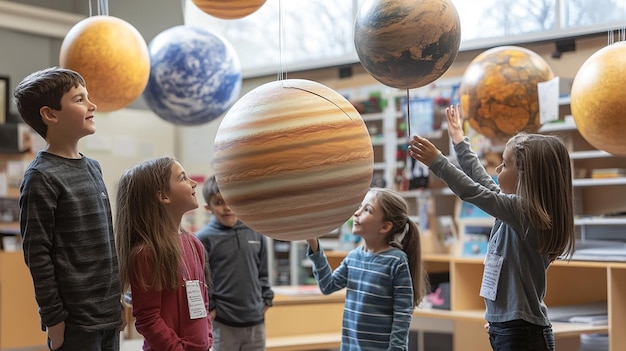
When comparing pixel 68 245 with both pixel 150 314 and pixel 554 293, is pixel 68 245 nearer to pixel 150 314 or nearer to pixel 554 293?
pixel 150 314

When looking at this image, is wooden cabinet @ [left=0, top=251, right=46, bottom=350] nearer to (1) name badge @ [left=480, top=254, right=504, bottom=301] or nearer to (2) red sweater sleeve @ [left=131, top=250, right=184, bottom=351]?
(2) red sweater sleeve @ [left=131, top=250, right=184, bottom=351]

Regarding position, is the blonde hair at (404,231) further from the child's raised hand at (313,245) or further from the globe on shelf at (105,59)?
the globe on shelf at (105,59)

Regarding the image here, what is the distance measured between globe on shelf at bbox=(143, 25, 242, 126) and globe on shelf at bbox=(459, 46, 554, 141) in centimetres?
142

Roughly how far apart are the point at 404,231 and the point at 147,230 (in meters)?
1.08

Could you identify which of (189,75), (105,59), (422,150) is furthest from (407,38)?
(189,75)

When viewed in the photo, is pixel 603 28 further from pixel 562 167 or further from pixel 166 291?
pixel 166 291

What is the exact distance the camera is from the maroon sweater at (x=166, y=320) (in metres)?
2.58

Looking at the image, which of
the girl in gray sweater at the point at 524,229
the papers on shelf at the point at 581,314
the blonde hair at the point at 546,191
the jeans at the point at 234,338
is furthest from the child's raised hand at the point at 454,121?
the papers on shelf at the point at 581,314

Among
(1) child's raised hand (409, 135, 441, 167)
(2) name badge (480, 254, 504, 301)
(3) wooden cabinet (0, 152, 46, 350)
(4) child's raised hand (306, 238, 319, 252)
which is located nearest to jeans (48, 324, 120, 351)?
(4) child's raised hand (306, 238, 319, 252)

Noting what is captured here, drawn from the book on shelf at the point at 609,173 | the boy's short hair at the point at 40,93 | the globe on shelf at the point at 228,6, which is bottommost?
the book on shelf at the point at 609,173

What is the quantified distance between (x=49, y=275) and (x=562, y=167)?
1633 millimetres

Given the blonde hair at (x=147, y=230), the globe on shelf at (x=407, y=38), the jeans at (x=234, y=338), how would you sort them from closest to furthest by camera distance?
the globe on shelf at (x=407, y=38) → the blonde hair at (x=147, y=230) → the jeans at (x=234, y=338)

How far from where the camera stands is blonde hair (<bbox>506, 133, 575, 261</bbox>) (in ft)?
8.79

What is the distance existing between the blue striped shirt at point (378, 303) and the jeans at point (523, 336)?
1.39ft
